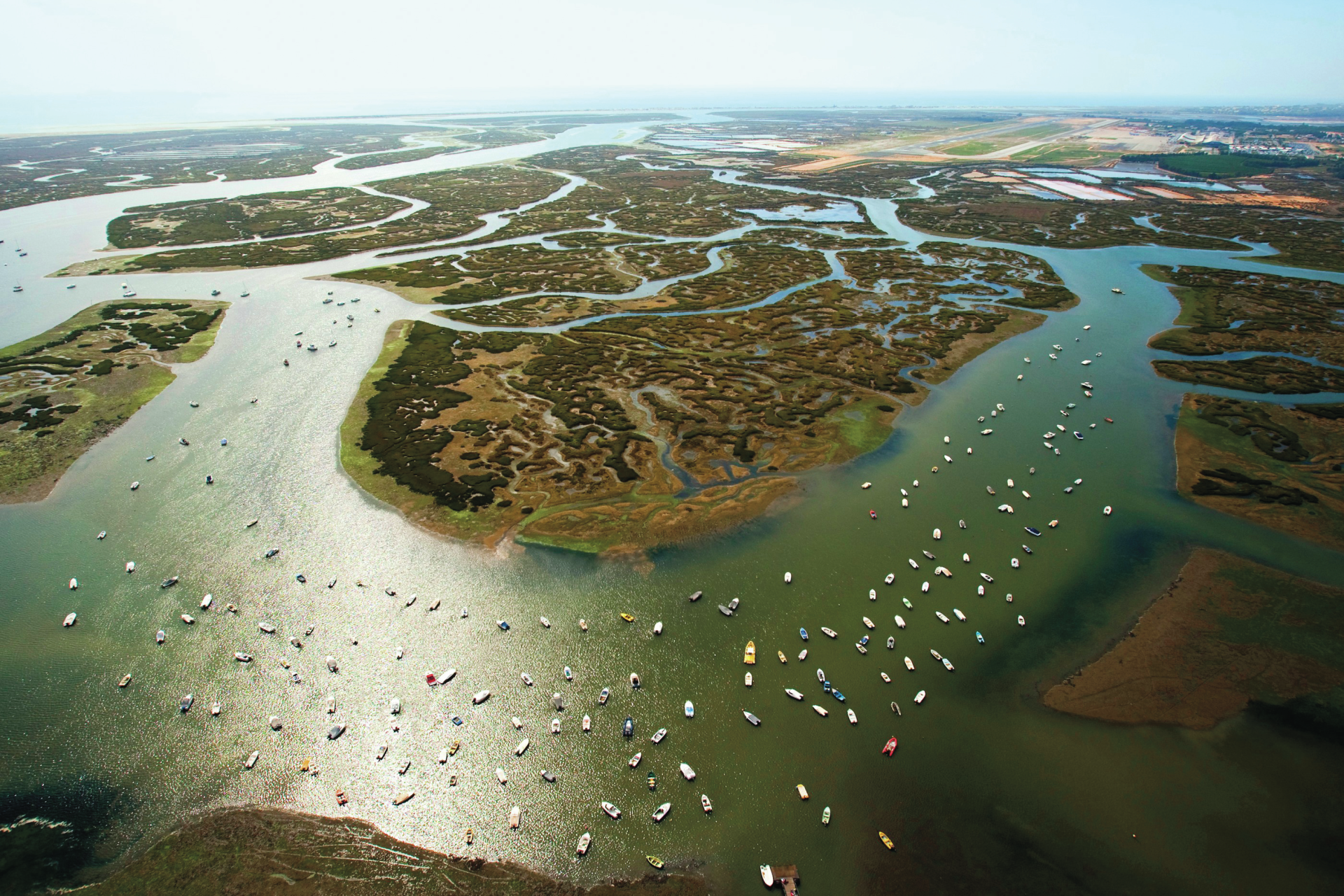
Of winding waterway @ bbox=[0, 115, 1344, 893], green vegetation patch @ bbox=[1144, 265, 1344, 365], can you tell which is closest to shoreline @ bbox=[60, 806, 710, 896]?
winding waterway @ bbox=[0, 115, 1344, 893]

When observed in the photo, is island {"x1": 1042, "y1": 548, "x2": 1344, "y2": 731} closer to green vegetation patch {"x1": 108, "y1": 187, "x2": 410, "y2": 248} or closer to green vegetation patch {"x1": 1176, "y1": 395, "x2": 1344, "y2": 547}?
green vegetation patch {"x1": 1176, "y1": 395, "x2": 1344, "y2": 547}

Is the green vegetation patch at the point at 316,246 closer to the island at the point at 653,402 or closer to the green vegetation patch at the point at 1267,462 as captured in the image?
the island at the point at 653,402

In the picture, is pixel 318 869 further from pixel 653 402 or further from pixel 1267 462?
pixel 1267 462

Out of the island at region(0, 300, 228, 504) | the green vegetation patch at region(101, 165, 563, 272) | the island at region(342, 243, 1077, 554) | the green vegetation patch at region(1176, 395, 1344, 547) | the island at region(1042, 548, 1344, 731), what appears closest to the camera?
the island at region(1042, 548, 1344, 731)

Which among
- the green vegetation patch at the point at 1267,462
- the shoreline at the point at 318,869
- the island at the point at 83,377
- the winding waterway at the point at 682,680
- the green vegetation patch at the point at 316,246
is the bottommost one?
the shoreline at the point at 318,869

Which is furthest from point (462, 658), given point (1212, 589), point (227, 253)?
point (227, 253)

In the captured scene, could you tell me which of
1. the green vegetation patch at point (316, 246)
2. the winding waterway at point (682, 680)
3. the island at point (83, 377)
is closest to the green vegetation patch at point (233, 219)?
the green vegetation patch at point (316, 246)

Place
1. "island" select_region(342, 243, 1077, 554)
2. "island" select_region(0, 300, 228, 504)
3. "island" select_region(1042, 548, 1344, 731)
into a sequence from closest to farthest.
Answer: "island" select_region(1042, 548, 1344, 731) < "island" select_region(342, 243, 1077, 554) < "island" select_region(0, 300, 228, 504)
